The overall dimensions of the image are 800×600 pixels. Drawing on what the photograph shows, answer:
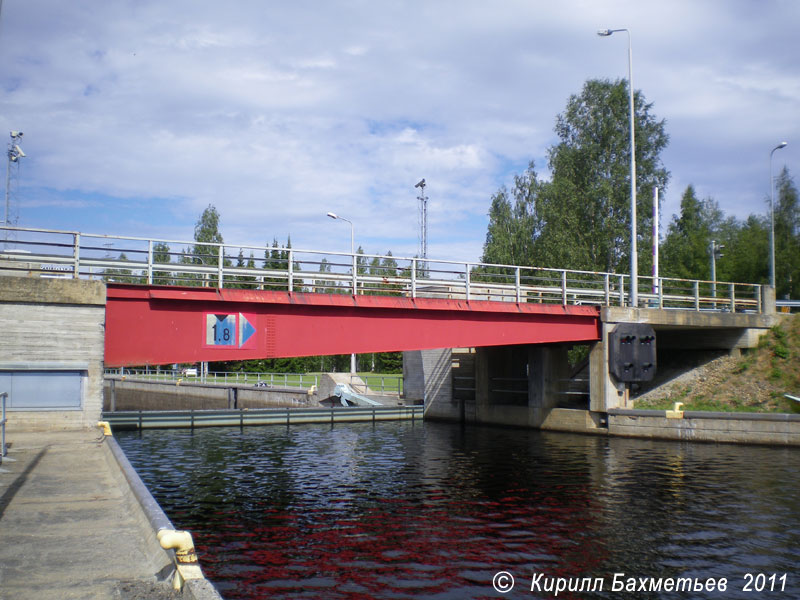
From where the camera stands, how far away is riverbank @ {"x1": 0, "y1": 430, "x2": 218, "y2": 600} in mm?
6938

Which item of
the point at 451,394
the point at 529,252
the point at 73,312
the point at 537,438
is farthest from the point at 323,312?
the point at 529,252

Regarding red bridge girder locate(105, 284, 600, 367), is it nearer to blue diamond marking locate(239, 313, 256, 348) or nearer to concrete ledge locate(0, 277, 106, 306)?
blue diamond marking locate(239, 313, 256, 348)

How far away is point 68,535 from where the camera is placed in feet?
28.2

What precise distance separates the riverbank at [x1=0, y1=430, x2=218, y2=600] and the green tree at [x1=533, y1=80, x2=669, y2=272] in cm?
4213

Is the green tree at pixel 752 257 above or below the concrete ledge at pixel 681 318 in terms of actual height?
above

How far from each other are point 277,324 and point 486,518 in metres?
8.91

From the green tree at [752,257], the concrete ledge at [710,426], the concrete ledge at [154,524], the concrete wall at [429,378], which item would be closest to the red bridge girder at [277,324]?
the concrete ledge at [710,426]

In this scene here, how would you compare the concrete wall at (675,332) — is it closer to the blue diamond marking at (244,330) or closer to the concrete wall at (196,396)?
the blue diamond marking at (244,330)

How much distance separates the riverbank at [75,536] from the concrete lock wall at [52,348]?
13.4 feet

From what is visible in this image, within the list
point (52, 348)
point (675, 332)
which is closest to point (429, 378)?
point (675, 332)

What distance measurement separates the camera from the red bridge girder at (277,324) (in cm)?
1889

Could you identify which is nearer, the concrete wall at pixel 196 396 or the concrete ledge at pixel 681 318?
the concrete ledge at pixel 681 318

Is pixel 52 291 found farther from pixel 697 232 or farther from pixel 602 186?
pixel 697 232

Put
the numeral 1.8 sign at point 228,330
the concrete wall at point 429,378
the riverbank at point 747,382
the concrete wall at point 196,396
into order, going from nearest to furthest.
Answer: the numeral 1.8 sign at point 228,330 → the riverbank at point 747,382 → the concrete wall at point 429,378 → the concrete wall at point 196,396
